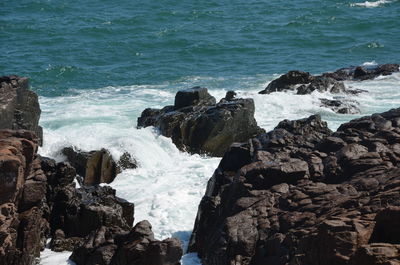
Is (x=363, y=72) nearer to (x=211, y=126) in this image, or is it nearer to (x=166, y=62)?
(x=166, y=62)

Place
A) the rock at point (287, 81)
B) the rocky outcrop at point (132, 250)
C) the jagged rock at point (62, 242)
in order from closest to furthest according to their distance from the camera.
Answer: the rocky outcrop at point (132, 250), the jagged rock at point (62, 242), the rock at point (287, 81)

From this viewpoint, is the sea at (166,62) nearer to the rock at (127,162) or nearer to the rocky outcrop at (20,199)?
the rock at (127,162)

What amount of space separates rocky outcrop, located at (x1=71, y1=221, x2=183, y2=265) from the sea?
94cm

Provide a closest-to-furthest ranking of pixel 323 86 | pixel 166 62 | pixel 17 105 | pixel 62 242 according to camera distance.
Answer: pixel 62 242, pixel 17 105, pixel 323 86, pixel 166 62

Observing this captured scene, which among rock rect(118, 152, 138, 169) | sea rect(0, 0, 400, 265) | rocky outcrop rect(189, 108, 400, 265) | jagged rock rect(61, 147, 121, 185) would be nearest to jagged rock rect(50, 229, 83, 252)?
sea rect(0, 0, 400, 265)

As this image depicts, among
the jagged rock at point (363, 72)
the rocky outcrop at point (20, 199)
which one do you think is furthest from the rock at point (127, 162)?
the jagged rock at point (363, 72)

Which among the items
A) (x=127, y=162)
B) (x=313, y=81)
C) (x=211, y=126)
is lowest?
(x=127, y=162)

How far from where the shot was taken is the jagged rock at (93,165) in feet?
79.2

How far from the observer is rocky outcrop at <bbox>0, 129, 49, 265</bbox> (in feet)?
47.0

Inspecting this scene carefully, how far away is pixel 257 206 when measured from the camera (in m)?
15.2

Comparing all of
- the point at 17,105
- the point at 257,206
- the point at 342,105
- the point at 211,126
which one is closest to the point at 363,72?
the point at 342,105

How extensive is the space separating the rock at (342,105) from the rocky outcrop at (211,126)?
6.46 metres

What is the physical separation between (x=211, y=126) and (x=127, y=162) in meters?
3.32

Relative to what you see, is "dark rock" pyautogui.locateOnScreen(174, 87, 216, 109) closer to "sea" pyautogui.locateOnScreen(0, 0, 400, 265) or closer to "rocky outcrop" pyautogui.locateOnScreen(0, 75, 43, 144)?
"sea" pyautogui.locateOnScreen(0, 0, 400, 265)
